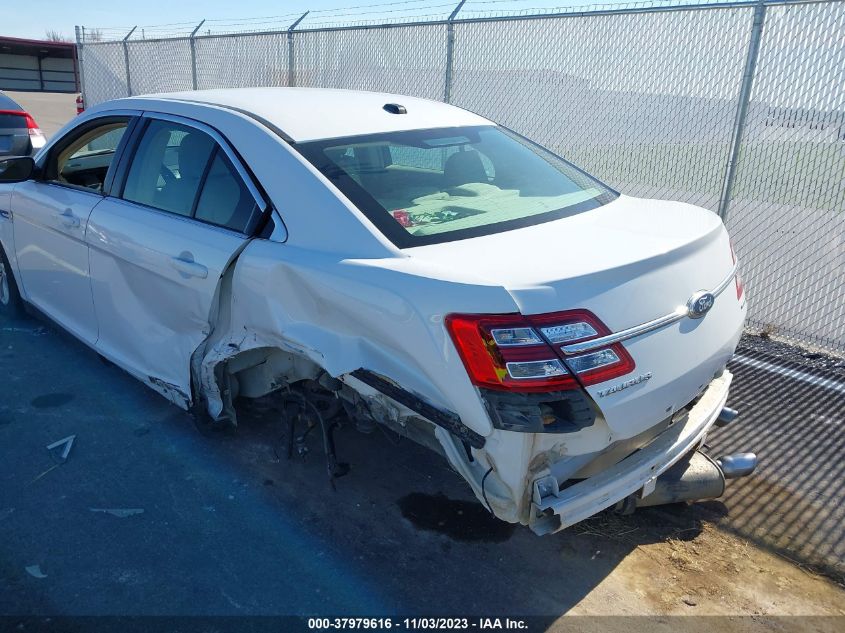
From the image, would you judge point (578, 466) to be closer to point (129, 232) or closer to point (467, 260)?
point (467, 260)

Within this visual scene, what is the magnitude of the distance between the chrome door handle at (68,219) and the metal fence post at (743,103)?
15.2ft

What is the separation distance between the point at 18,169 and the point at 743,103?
5182mm

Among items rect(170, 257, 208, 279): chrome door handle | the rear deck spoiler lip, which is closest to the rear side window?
rect(170, 257, 208, 279): chrome door handle

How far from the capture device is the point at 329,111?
3553 mm

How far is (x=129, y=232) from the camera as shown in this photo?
3.69 meters

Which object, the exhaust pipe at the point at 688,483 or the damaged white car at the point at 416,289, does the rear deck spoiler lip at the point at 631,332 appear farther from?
the exhaust pipe at the point at 688,483

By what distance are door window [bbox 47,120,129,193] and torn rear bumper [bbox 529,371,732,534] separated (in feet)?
10.2

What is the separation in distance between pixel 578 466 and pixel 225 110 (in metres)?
2.32

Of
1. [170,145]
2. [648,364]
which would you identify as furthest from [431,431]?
[170,145]

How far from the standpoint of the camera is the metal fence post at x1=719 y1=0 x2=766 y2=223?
5402 millimetres

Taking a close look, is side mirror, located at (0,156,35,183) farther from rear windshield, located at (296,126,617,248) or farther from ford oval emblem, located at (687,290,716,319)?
ford oval emblem, located at (687,290,716,319)

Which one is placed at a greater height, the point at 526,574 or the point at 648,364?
the point at 648,364

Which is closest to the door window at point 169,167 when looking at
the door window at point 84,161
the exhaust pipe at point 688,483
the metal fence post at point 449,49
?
the door window at point 84,161

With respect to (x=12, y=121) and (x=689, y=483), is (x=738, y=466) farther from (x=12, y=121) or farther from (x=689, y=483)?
(x=12, y=121)
